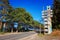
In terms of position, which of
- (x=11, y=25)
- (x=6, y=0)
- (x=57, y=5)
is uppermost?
(x=6, y=0)

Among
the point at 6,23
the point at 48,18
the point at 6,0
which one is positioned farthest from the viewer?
the point at 6,23

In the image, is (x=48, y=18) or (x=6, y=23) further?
(x=6, y=23)

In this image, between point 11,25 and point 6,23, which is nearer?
point 6,23

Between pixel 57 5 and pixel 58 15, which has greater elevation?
pixel 57 5

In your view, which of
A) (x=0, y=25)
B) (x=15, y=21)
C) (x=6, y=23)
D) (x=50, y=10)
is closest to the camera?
(x=50, y=10)

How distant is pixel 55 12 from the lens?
111ft

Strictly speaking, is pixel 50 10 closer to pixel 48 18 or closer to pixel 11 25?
pixel 48 18

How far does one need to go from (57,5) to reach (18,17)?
3148 cm

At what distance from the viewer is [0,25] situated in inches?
2152

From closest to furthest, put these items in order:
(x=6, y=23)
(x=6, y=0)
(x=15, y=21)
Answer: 1. (x=6, y=0)
2. (x=6, y=23)
3. (x=15, y=21)

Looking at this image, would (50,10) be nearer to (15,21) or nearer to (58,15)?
(58,15)

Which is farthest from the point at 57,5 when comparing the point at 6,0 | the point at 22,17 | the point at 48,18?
the point at 22,17

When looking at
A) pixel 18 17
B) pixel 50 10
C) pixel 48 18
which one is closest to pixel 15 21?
pixel 18 17

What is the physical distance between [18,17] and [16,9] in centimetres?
458
